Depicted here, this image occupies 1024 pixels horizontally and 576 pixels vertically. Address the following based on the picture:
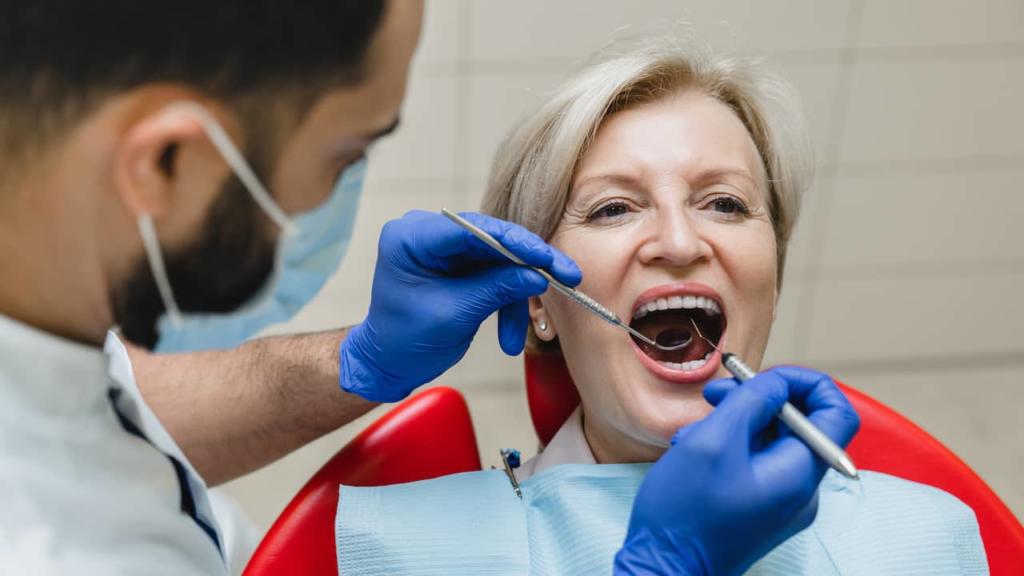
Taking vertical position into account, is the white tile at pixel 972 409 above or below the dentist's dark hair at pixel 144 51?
above

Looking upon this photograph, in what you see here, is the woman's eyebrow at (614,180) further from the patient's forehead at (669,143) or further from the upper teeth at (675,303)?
the upper teeth at (675,303)

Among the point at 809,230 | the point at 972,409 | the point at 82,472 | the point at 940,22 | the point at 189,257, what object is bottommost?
the point at 82,472

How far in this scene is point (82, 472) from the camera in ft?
3.38

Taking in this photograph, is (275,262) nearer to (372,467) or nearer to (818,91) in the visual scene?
(372,467)

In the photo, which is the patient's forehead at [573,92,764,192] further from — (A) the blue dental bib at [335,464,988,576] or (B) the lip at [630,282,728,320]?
(A) the blue dental bib at [335,464,988,576]

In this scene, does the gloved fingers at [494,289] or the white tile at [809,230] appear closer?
the gloved fingers at [494,289]

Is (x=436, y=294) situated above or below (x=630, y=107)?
below

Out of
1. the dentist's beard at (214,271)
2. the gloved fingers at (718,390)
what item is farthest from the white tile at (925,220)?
the dentist's beard at (214,271)

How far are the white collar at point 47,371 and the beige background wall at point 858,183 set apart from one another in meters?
1.62

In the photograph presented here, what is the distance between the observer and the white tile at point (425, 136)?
2580mm

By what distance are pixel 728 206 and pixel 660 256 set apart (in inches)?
6.4

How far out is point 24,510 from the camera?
952mm

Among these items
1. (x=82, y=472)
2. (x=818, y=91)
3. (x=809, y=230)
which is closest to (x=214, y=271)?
(x=82, y=472)

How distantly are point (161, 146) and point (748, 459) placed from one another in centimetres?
65
